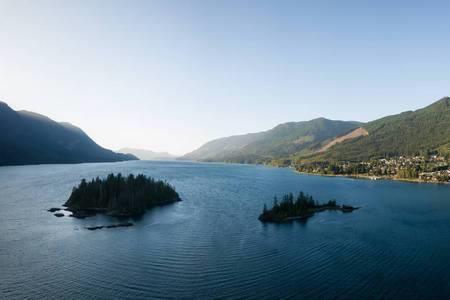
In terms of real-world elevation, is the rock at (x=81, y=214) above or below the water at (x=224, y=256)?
above

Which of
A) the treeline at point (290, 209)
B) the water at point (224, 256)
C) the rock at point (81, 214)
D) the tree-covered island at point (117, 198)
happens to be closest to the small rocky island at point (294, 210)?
the treeline at point (290, 209)

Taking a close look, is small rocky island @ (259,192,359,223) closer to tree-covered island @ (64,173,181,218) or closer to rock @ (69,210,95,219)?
tree-covered island @ (64,173,181,218)

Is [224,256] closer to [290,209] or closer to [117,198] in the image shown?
[290,209]

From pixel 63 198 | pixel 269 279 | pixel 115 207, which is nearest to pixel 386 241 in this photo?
pixel 269 279

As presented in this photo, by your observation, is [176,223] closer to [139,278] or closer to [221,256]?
[221,256]

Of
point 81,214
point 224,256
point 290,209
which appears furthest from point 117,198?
point 224,256

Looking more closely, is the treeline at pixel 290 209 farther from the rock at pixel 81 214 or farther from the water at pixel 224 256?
the rock at pixel 81 214
